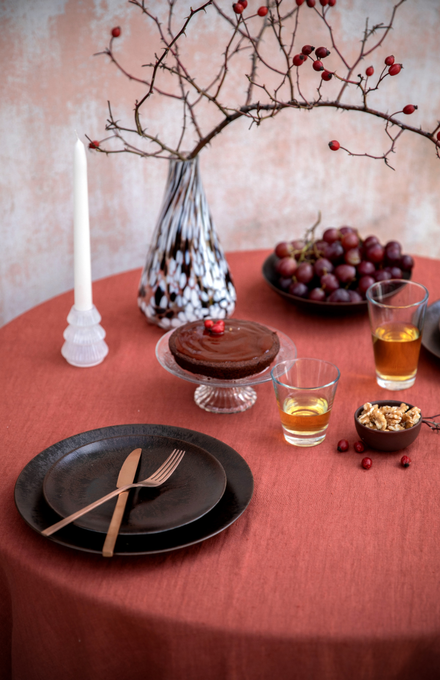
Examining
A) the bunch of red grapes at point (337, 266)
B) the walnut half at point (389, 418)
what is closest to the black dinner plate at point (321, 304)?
the bunch of red grapes at point (337, 266)

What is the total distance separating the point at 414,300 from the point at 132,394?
57 centimetres

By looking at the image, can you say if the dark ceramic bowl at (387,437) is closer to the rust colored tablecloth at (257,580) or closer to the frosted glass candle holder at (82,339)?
the rust colored tablecloth at (257,580)

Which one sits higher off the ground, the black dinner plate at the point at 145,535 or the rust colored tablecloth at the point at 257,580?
the black dinner plate at the point at 145,535

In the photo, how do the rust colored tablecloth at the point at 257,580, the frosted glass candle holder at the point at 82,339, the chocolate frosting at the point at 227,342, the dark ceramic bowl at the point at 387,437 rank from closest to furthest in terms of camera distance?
1. the rust colored tablecloth at the point at 257,580
2. the dark ceramic bowl at the point at 387,437
3. the chocolate frosting at the point at 227,342
4. the frosted glass candle holder at the point at 82,339

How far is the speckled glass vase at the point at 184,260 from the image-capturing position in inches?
47.2

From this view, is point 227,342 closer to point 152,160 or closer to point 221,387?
point 221,387

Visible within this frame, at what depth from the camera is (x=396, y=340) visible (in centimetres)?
106

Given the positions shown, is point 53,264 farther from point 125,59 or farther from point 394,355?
point 394,355

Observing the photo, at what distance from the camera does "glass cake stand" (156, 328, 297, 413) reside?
961mm

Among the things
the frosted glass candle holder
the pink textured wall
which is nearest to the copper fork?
the frosted glass candle holder

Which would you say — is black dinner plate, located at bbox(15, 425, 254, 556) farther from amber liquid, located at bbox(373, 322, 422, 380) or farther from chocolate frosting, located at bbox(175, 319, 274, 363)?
amber liquid, located at bbox(373, 322, 422, 380)

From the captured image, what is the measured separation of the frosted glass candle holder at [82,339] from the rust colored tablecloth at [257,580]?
0.16 m

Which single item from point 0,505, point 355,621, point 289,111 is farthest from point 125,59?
point 355,621

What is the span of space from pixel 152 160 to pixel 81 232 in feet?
2.75
